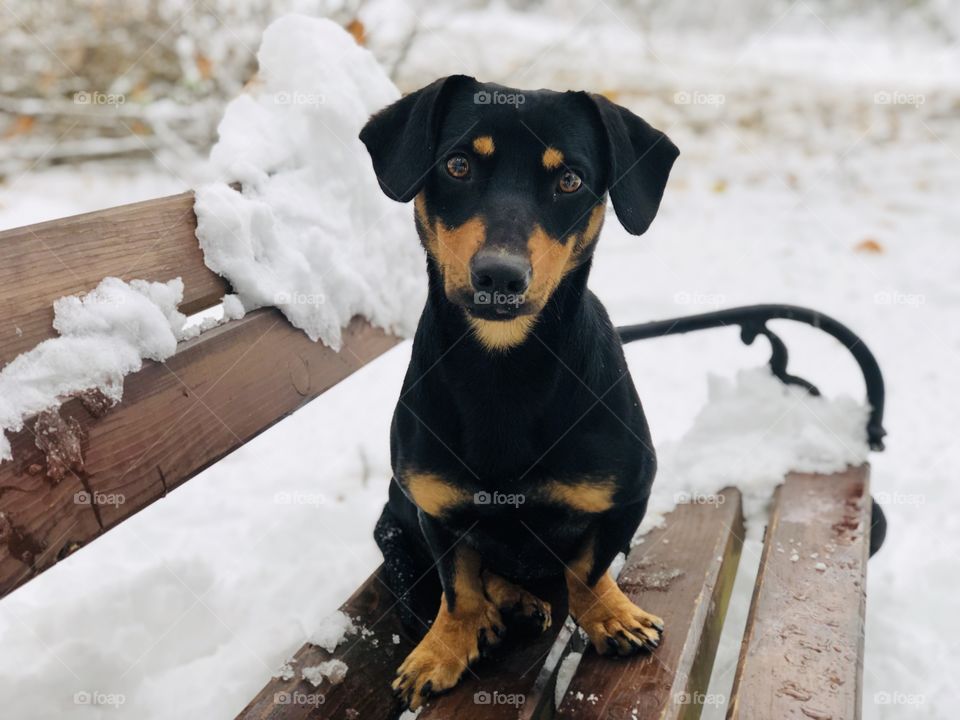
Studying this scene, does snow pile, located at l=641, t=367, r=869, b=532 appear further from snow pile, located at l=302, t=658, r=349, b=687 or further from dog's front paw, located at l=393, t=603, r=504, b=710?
snow pile, located at l=302, t=658, r=349, b=687

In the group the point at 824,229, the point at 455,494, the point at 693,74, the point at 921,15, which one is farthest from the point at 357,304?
the point at 921,15

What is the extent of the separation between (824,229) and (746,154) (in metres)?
2.06

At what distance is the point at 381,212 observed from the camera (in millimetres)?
2959

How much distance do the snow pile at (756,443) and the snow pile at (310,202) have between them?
3.61 ft

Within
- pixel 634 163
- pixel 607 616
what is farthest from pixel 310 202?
pixel 607 616

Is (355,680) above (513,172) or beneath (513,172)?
beneath

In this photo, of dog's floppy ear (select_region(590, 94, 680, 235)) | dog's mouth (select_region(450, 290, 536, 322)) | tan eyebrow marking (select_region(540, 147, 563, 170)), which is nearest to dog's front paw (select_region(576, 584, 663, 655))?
dog's mouth (select_region(450, 290, 536, 322))

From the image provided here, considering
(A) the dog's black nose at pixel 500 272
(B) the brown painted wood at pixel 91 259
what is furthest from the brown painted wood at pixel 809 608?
(B) the brown painted wood at pixel 91 259

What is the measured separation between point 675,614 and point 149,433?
4.56ft

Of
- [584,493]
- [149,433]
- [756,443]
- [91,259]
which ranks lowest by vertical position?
[756,443]

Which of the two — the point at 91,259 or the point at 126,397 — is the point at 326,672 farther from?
the point at 91,259

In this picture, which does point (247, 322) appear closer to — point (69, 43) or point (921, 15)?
point (69, 43)

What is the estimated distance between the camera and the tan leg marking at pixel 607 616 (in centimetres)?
209

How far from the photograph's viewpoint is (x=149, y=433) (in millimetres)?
1884
